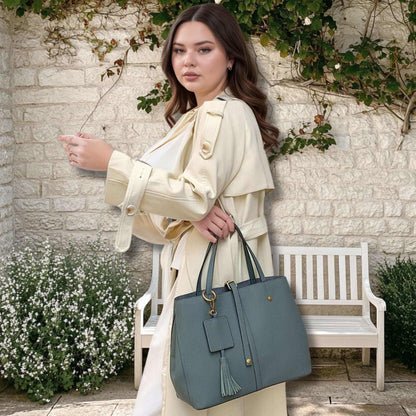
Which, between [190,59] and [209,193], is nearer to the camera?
[209,193]

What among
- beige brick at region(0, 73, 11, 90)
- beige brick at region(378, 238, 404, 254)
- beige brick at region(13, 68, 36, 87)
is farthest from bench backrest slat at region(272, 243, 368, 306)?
beige brick at region(0, 73, 11, 90)

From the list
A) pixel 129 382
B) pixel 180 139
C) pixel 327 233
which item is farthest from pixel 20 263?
pixel 180 139

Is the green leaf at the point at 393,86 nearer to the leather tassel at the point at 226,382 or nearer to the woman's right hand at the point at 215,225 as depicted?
the woman's right hand at the point at 215,225

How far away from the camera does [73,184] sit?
461cm

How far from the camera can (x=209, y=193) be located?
162cm

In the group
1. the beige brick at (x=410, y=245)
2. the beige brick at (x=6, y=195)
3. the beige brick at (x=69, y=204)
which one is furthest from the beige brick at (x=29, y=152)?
the beige brick at (x=410, y=245)

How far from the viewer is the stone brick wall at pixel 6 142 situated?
4398mm

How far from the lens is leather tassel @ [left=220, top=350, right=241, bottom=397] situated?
1556 mm

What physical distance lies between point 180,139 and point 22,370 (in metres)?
2.42

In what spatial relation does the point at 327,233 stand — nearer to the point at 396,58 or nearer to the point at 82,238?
the point at 396,58

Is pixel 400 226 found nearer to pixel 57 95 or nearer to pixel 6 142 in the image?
pixel 57 95

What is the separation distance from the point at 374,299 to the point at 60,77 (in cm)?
286

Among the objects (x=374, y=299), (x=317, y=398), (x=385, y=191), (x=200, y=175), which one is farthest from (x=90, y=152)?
(x=385, y=191)

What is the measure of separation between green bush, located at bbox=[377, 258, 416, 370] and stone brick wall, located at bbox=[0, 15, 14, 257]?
2867mm
